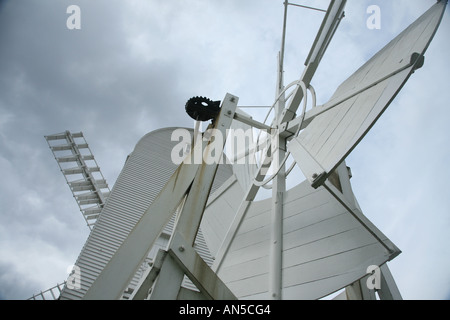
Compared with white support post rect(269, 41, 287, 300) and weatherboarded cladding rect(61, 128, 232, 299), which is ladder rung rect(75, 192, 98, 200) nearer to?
weatherboarded cladding rect(61, 128, 232, 299)

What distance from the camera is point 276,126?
4234 millimetres

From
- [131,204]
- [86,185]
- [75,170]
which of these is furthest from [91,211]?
[131,204]

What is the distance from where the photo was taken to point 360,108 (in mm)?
2244

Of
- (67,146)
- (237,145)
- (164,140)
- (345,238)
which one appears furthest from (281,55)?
(67,146)

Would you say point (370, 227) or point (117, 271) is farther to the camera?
point (370, 227)

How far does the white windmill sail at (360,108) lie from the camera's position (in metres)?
1.99

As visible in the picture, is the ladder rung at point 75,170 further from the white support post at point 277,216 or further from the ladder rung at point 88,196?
the white support post at point 277,216

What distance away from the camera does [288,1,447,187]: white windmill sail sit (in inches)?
78.3

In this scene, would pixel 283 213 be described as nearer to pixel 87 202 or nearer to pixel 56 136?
pixel 87 202

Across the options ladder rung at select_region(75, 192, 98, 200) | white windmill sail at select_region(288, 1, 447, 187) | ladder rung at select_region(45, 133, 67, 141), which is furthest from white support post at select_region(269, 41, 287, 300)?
ladder rung at select_region(45, 133, 67, 141)

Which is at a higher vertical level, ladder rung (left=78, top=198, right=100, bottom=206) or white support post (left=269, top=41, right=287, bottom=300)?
ladder rung (left=78, top=198, right=100, bottom=206)

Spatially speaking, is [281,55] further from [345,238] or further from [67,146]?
[67,146]

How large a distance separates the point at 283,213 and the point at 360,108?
166cm
